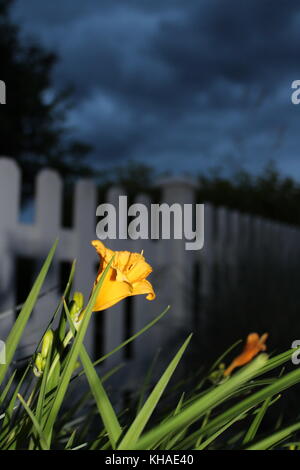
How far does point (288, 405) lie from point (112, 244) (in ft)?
2.95

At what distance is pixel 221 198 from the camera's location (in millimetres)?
5137

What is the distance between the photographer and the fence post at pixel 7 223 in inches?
73.3

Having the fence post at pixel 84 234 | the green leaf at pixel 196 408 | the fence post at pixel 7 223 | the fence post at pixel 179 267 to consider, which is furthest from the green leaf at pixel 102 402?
the fence post at pixel 179 267

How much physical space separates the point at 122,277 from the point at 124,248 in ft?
6.19

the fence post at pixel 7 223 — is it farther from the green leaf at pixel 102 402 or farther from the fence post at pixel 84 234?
the green leaf at pixel 102 402

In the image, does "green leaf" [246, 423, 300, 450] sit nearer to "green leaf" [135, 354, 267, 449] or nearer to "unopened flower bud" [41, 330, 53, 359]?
"green leaf" [135, 354, 267, 449]

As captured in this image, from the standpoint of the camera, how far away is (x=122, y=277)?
1.49 feet

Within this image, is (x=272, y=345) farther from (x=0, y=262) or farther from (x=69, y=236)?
(x=0, y=262)

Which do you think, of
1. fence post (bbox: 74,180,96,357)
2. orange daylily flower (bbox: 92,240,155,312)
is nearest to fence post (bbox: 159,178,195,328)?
fence post (bbox: 74,180,96,357)

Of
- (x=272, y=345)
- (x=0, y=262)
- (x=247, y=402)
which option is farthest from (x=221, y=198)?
(x=247, y=402)

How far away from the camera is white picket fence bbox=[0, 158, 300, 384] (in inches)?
75.2

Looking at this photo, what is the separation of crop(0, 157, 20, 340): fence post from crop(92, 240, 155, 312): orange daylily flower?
1.46m

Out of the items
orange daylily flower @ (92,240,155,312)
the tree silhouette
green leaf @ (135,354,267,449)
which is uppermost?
the tree silhouette

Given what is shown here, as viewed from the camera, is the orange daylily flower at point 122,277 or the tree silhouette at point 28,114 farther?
the tree silhouette at point 28,114
